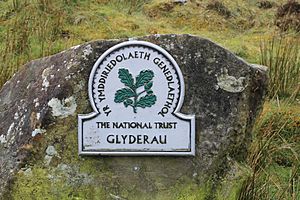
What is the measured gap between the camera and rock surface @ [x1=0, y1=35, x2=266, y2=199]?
2.71 m

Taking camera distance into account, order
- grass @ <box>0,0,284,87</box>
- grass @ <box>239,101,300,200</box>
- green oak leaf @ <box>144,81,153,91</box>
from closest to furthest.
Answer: green oak leaf @ <box>144,81,153,91</box> < grass @ <box>239,101,300,200</box> < grass @ <box>0,0,284,87</box>

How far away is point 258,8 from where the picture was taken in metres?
8.93

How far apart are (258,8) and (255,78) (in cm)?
637

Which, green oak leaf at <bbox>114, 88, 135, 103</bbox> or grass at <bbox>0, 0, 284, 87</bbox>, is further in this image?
grass at <bbox>0, 0, 284, 87</bbox>

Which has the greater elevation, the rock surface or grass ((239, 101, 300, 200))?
the rock surface

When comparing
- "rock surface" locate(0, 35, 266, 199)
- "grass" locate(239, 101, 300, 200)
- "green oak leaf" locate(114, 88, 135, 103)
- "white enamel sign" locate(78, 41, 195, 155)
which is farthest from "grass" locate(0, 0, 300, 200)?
"green oak leaf" locate(114, 88, 135, 103)

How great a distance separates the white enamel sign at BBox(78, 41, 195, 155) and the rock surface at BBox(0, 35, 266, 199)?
45 millimetres

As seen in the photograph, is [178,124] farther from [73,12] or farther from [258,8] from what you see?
[258,8]

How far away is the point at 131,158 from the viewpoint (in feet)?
8.90

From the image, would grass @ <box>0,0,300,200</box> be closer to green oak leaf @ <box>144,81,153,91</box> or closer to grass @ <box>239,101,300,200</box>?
grass @ <box>239,101,300,200</box>

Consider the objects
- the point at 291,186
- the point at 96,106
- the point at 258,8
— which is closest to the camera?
the point at 96,106

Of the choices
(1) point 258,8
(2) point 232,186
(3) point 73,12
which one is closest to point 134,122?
(2) point 232,186

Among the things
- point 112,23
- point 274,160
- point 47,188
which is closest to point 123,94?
point 47,188

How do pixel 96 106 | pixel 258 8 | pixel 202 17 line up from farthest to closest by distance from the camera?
pixel 258 8 < pixel 202 17 < pixel 96 106
